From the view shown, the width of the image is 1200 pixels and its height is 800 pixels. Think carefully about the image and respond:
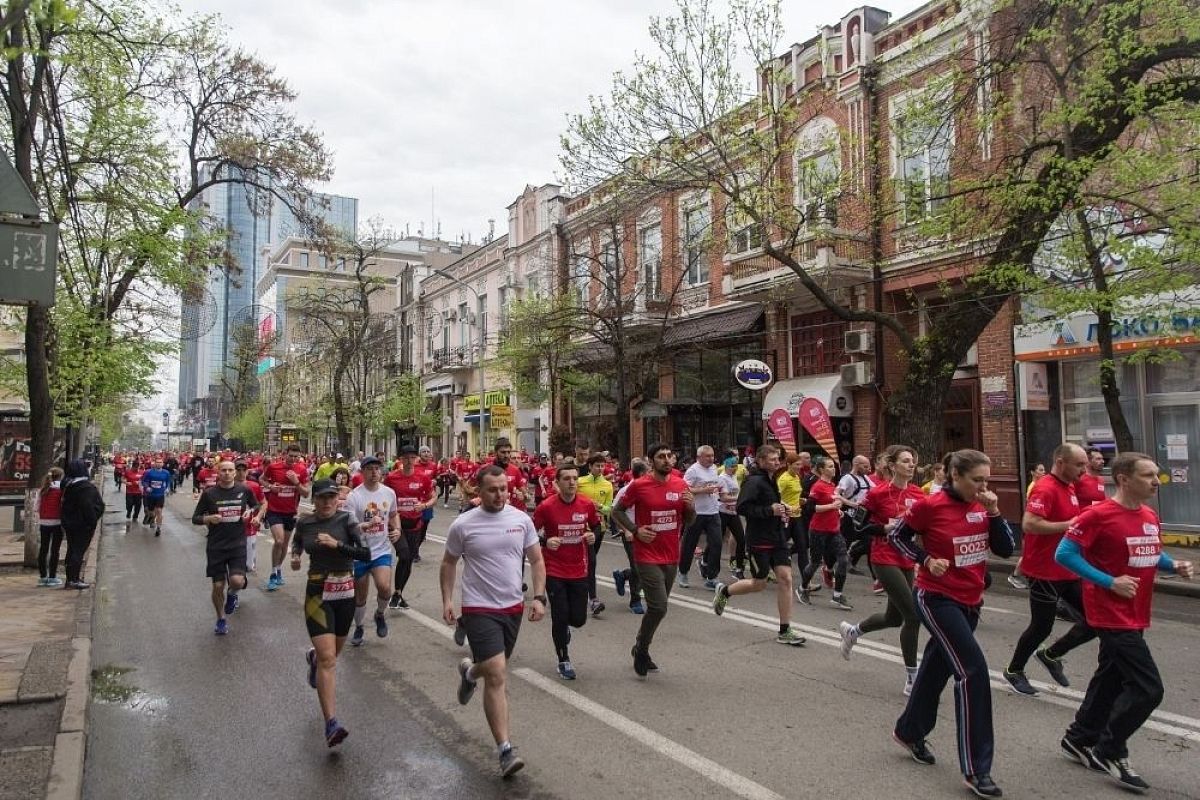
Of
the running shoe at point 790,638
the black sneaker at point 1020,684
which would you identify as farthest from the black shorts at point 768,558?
the black sneaker at point 1020,684

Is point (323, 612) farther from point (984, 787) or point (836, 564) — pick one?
point (836, 564)

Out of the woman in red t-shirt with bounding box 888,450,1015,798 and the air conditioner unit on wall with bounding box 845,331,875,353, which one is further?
the air conditioner unit on wall with bounding box 845,331,875,353

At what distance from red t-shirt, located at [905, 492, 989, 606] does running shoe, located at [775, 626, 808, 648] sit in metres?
3.04

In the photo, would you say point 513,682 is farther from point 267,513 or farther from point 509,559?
point 267,513

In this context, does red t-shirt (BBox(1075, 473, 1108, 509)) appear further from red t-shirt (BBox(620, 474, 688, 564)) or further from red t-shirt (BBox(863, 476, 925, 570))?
red t-shirt (BBox(620, 474, 688, 564))

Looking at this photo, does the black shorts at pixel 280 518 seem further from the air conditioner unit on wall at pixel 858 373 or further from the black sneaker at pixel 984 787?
the air conditioner unit on wall at pixel 858 373

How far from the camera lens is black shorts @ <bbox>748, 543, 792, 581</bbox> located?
800cm


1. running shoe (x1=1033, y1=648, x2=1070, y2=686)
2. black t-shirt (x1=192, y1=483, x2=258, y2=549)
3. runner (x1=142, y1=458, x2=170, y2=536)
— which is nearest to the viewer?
running shoe (x1=1033, y1=648, x2=1070, y2=686)

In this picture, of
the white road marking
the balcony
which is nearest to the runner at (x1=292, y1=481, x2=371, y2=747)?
the white road marking

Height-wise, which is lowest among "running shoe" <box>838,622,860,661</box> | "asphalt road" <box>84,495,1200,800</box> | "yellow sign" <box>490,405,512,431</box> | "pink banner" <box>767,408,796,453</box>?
"asphalt road" <box>84,495,1200,800</box>

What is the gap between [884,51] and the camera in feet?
63.7

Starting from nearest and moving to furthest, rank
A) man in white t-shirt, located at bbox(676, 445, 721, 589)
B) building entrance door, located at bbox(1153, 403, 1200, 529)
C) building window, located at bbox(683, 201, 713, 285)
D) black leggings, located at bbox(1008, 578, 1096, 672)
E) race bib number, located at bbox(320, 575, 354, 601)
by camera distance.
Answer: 1. race bib number, located at bbox(320, 575, 354, 601)
2. black leggings, located at bbox(1008, 578, 1096, 672)
3. man in white t-shirt, located at bbox(676, 445, 721, 589)
4. building entrance door, located at bbox(1153, 403, 1200, 529)
5. building window, located at bbox(683, 201, 713, 285)

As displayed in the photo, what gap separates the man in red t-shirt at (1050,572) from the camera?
5.83 metres

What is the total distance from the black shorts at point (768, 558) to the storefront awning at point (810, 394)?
12168 mm
